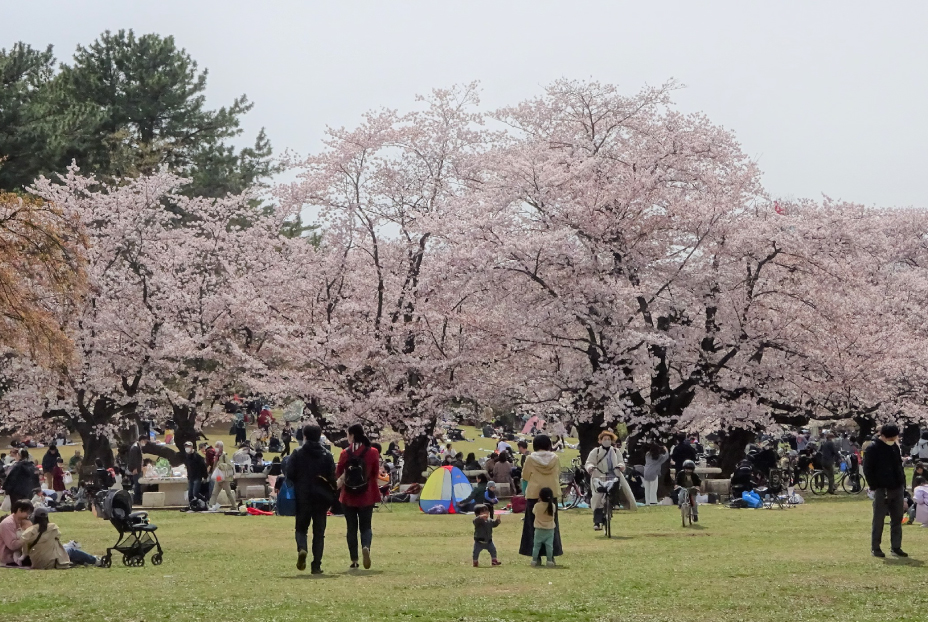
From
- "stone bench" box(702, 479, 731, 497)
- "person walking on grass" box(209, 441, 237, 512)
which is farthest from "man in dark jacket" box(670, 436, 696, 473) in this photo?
"person walking on grass" box(209, 441, 237, 512)

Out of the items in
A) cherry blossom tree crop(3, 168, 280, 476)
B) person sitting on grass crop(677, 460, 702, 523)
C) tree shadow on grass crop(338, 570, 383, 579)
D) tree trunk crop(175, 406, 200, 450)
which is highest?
cherry blossom tree crop(3, 168, 280, 476)

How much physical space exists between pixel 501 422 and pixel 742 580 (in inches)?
1898

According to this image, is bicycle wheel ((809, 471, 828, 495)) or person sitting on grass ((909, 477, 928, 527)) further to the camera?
bicycle wheel ((809, 471, 828, 495))

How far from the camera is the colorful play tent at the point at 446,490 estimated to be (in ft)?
71.1

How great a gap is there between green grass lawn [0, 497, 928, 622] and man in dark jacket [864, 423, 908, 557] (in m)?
0.43

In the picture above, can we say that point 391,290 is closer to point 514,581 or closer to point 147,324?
point 147,324

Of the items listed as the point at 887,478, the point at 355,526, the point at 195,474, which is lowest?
the point at 355,526

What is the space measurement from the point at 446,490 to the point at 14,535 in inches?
386

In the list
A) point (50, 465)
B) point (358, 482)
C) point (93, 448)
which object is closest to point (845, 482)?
point (358, 482)

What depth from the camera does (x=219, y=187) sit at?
54.0 metres

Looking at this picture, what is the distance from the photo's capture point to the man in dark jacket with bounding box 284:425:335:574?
11.1 metres

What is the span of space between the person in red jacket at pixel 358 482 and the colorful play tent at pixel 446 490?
10.2 m

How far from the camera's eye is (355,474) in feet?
36.7

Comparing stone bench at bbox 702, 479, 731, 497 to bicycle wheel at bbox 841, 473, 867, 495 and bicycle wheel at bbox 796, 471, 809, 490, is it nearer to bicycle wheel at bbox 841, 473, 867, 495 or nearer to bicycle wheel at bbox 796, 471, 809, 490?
bicycle wheel at bbox 841, 473, 867, 495
